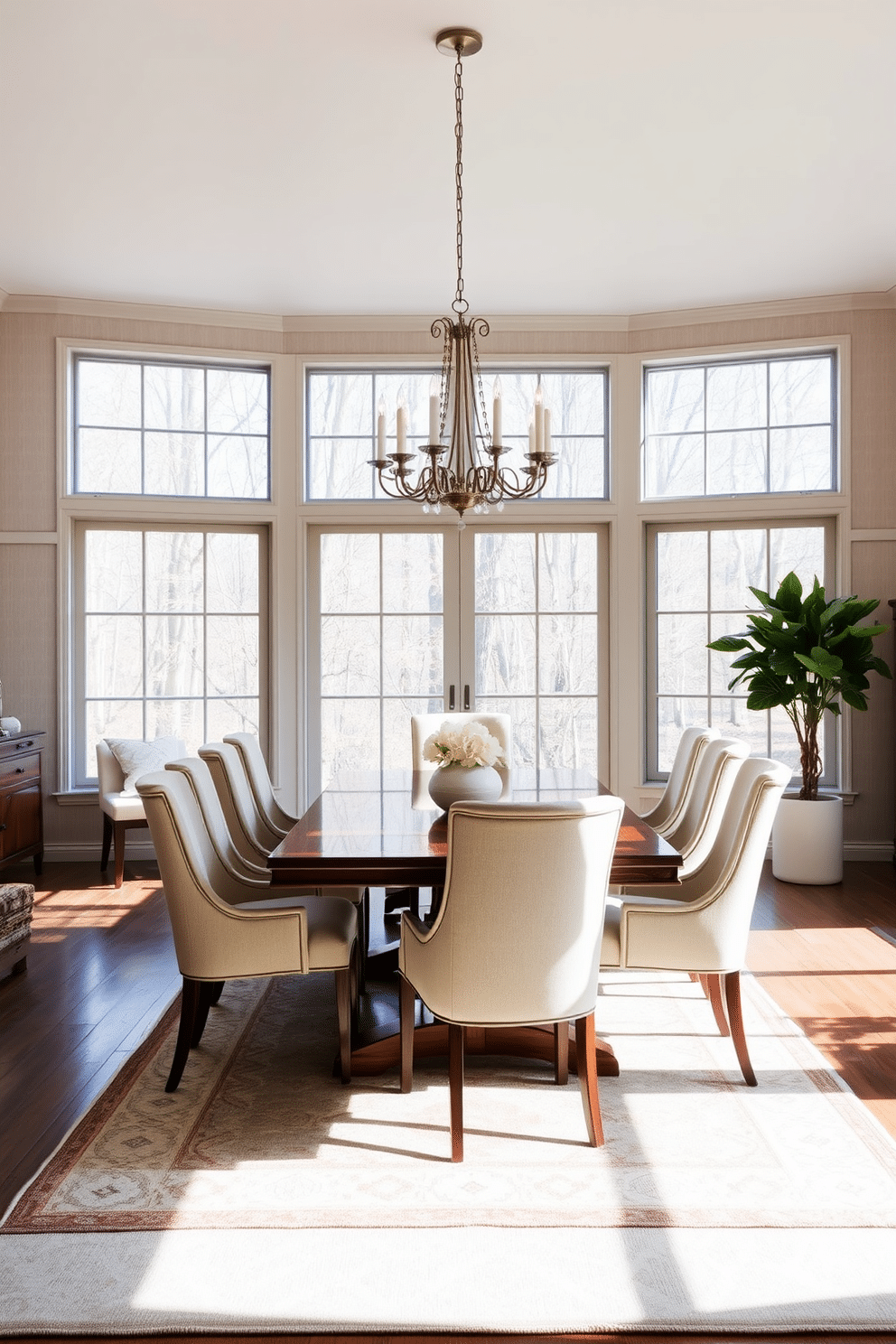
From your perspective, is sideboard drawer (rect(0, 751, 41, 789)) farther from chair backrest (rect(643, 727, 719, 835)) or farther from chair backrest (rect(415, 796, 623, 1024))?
chair backrest (rect(415, 796, 623, 1024))

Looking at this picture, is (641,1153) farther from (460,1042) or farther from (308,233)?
(308,233)

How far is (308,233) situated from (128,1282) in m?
4.38

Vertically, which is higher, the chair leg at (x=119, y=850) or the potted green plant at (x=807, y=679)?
the potted green plant at (x=807, y=679)

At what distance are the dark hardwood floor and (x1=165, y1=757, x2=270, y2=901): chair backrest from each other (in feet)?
2.03

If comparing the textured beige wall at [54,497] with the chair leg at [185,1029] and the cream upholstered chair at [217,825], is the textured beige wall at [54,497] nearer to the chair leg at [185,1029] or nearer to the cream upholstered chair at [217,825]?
the cream upholstered chair at [217,825]

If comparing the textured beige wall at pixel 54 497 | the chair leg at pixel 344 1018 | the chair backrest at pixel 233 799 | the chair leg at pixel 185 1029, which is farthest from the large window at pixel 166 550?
the chair leg at pixel 344 1018

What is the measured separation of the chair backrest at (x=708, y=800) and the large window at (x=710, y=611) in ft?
8.05

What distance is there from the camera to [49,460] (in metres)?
5.92

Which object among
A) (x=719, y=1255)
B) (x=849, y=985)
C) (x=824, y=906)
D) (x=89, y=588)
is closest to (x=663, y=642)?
(x=824, y=906)

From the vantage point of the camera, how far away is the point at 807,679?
216 inches

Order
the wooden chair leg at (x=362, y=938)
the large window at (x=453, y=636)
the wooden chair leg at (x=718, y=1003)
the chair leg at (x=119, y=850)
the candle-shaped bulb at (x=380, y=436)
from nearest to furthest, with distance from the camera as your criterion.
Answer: the wooden chair leg at (x=718, y=1003), the candle-shaped bulb at (x=380, y=436), the wooden chair leg at (x=362, y=938), the chair leg at (x=119, y=850), the large window at (x=453, y=636)

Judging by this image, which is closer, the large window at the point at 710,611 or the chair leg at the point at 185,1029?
the chair leg at the point at 185,1029

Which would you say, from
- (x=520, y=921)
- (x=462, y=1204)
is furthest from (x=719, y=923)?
(x=462, y=1204)

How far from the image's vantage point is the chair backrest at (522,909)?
7.80 feet
